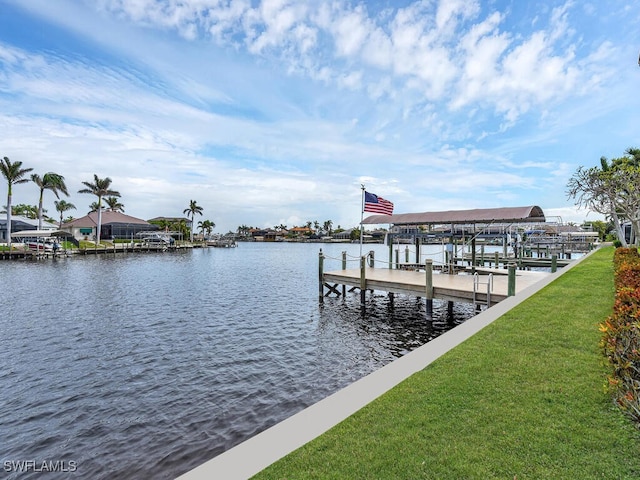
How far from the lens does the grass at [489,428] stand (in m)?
3.43

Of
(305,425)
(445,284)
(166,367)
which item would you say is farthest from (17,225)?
(305,425)

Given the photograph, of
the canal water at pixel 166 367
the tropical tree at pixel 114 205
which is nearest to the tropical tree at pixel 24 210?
the tropical tree at pixel 114 205

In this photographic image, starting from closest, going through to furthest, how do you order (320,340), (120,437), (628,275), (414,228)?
1. (120,437)
2. (628,275)
3. (320,340)
4. (414,228)

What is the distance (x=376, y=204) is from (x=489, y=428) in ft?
63.3

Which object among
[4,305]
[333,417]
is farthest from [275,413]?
[4,305]

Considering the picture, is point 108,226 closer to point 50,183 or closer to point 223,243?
point 50,183

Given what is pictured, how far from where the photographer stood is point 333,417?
4.59 meters

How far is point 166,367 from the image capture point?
1052 centimetres

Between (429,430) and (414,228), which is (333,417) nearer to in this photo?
(429,430)

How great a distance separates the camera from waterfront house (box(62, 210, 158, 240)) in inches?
3152

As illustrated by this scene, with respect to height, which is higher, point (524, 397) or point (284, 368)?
A: point (524, 397)

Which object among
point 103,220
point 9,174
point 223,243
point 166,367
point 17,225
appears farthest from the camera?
point 223,243

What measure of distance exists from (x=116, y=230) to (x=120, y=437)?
88.6 metres

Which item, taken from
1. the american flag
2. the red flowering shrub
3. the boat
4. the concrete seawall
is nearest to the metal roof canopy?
the american flag
